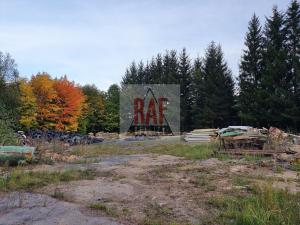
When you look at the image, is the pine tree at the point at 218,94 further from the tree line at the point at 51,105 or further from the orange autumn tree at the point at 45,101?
the orange autumn tree at the point at 45,101

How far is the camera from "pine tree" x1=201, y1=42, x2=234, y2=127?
30328mm

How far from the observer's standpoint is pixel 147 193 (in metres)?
5.80

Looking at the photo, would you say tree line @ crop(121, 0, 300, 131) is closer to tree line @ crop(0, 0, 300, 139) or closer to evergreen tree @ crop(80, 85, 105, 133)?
tree line @ crop(0, 0, 300, 139)

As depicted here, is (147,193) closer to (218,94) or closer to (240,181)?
(240,181)

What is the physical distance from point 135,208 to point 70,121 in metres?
25.9

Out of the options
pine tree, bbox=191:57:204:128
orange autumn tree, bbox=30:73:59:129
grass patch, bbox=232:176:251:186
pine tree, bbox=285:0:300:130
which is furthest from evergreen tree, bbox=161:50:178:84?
grass patch, bbox=232:176:251:186

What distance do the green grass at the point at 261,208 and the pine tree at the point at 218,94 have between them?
25.0 meters

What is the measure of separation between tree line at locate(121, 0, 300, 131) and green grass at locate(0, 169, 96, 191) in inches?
756

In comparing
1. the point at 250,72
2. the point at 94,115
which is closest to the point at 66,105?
the point at 94,115

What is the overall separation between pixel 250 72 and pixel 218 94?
380 cm

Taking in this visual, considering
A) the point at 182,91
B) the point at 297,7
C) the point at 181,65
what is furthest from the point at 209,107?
the point at 297,7

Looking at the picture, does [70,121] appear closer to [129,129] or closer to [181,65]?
[129,129]

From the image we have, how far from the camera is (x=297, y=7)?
2552 centimetres

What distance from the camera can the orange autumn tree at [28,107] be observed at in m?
26.8
